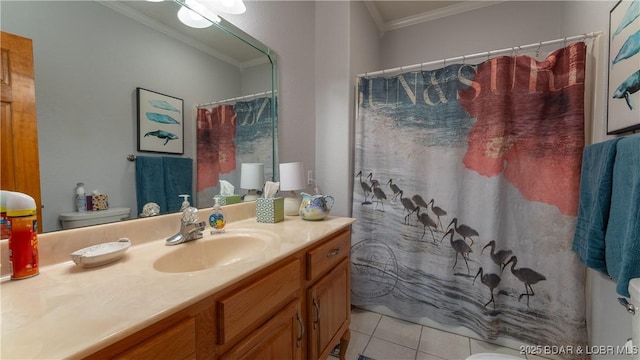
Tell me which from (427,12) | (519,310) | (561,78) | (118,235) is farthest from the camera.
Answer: (427,12)

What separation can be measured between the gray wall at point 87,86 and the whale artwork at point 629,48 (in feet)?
6.11

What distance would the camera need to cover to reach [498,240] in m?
1.53

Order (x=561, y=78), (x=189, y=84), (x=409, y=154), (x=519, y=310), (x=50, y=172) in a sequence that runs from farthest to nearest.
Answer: (x=409, y=154), (x=519, y=310), (x=561, y=78), (x=189, y=84), (x=50, y=172)

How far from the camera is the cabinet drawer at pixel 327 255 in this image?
1012 mm

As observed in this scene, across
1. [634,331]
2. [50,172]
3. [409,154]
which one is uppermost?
[409,154]

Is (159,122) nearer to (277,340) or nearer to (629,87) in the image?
(277,340)

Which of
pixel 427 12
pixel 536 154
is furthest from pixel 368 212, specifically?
pixel 427 12

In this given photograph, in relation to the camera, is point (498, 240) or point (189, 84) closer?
point (189, 84)

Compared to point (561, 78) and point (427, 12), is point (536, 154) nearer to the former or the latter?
point (561, 78)

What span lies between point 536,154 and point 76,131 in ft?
7.04

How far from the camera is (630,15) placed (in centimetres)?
99

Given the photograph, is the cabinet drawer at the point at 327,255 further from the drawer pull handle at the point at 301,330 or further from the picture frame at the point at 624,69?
the picture frame at the point at 624,69

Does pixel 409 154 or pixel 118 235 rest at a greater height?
pixel 409 154

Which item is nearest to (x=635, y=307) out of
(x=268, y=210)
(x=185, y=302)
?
(x=185, y=302)
